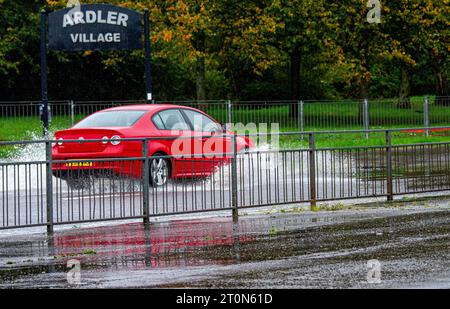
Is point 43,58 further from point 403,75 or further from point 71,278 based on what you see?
point 403,75

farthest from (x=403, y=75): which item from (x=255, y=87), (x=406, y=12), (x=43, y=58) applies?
(x=43, y=58)

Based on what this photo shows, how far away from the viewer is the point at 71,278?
1064cm

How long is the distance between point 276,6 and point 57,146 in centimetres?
2809

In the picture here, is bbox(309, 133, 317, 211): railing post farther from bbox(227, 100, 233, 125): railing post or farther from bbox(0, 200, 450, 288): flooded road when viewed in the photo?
bbox(227, 100, 233, 125): railing post

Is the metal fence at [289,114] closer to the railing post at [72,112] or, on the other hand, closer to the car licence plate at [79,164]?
the railing post at [72,112]

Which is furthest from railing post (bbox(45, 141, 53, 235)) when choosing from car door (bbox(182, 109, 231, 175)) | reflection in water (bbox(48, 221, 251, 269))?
car door (bbox(182, 109, 231, 175))

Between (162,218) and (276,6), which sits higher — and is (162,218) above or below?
below

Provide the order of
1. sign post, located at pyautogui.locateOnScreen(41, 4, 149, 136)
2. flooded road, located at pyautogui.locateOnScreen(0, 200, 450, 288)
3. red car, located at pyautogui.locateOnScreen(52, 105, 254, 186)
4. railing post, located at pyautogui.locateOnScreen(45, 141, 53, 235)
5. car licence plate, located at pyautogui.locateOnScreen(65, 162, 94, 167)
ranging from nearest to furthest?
flooded road, located at pyautogui.locateOnScreen(0, 200, 450, 288) → railing post, located at pyautogui.locateOnScreen(45, 141, 53, 235) → car licence plate, located at pyautogui.locateOnScreen(65, 162, 94, 167) → red car, located at pyautogui.locateOnScreen(52, 105, 254, 186) → sign post, located at pyautogui.locateOnScreen(41, 4, 149, 136)

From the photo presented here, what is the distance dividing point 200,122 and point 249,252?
11182mm

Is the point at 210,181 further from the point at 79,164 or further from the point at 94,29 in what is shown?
the point at 94,29

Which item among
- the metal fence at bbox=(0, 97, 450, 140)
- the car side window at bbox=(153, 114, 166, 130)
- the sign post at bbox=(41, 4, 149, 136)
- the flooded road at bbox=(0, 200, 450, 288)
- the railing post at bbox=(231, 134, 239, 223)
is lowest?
the flooded road at bbox=(0, 200, 450, 288)

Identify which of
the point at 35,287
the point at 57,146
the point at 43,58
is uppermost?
the point at 43,58

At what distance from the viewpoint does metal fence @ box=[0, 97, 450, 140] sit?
117ft

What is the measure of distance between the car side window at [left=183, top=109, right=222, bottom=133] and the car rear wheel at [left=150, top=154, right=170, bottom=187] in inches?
236
